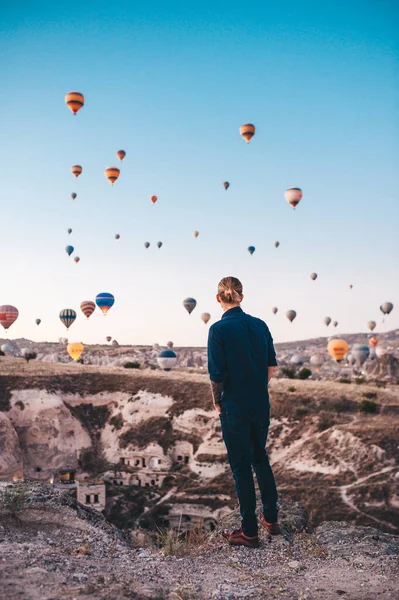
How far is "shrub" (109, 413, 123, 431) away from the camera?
150ft

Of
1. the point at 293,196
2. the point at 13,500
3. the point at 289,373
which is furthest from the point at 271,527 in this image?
the point at 289,373

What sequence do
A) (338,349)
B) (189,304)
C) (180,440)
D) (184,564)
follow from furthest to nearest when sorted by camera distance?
(189,304), (338,349), (180,440), (184,564)

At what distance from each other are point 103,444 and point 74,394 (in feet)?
20.9

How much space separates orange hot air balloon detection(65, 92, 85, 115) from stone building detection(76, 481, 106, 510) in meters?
25.5

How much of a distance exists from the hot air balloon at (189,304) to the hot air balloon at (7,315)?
17498mm

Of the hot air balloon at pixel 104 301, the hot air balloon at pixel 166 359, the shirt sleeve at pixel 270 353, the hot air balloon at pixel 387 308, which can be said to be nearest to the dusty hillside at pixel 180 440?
the hot air balloon at pixel 166 359

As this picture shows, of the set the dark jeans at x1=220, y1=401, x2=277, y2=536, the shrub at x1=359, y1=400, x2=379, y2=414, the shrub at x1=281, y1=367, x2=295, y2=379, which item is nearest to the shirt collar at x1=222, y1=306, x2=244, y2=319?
the dark jeans at x1=220, y1=401, x2=277, y2=536

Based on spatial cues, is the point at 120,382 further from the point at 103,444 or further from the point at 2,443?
the point at 2,443

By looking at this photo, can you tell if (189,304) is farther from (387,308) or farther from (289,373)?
(387,308)

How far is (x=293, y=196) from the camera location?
41312mm

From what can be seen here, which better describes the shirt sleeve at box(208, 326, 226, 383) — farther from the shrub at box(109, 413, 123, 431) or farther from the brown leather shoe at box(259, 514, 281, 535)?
the shrub at box(109, 413, 123, 431)

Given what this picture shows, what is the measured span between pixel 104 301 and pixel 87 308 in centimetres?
583

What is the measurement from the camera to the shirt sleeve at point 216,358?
4.95 meters

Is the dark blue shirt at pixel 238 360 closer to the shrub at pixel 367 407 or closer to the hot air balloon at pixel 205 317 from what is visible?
the shrub at pixel 367 407
